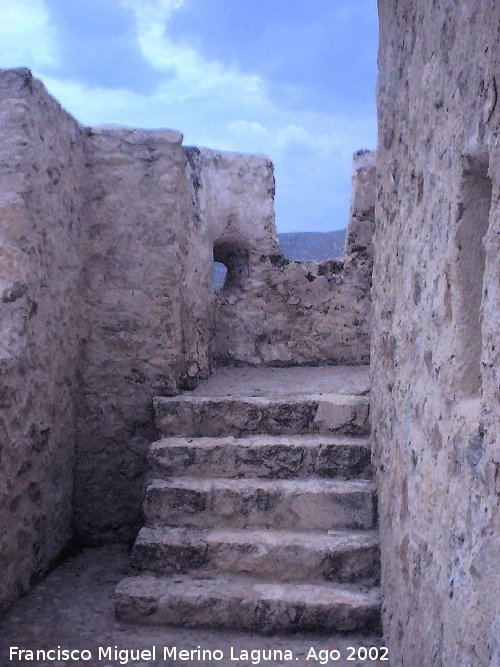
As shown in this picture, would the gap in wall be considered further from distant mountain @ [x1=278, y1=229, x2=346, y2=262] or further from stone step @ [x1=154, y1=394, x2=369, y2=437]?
distant mountain @ [x1=278, y1=229, x2=346, y2=262]

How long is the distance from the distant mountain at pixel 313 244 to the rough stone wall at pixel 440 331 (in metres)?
8.03

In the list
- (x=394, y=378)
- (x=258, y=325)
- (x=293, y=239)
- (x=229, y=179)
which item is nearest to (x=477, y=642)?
(x=394, y=378)

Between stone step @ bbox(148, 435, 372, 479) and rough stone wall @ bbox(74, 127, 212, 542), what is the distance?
1.38ft

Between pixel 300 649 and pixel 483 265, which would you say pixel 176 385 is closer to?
pixel 300 649

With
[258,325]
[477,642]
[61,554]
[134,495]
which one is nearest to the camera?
[477,642]

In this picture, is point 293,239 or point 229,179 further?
point 293,239

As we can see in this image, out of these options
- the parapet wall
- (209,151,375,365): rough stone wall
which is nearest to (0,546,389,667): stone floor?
the parapet wall

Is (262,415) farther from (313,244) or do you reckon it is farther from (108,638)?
(313,244)

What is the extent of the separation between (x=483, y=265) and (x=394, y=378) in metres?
0.84

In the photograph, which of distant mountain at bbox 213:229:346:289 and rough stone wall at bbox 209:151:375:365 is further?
distant mountain at bbox 213:229:346:289

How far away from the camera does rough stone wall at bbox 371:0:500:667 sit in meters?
1.30

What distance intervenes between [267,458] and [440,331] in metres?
1.38

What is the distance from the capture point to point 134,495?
334 centimetres

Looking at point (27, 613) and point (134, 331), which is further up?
point (134, 331)
